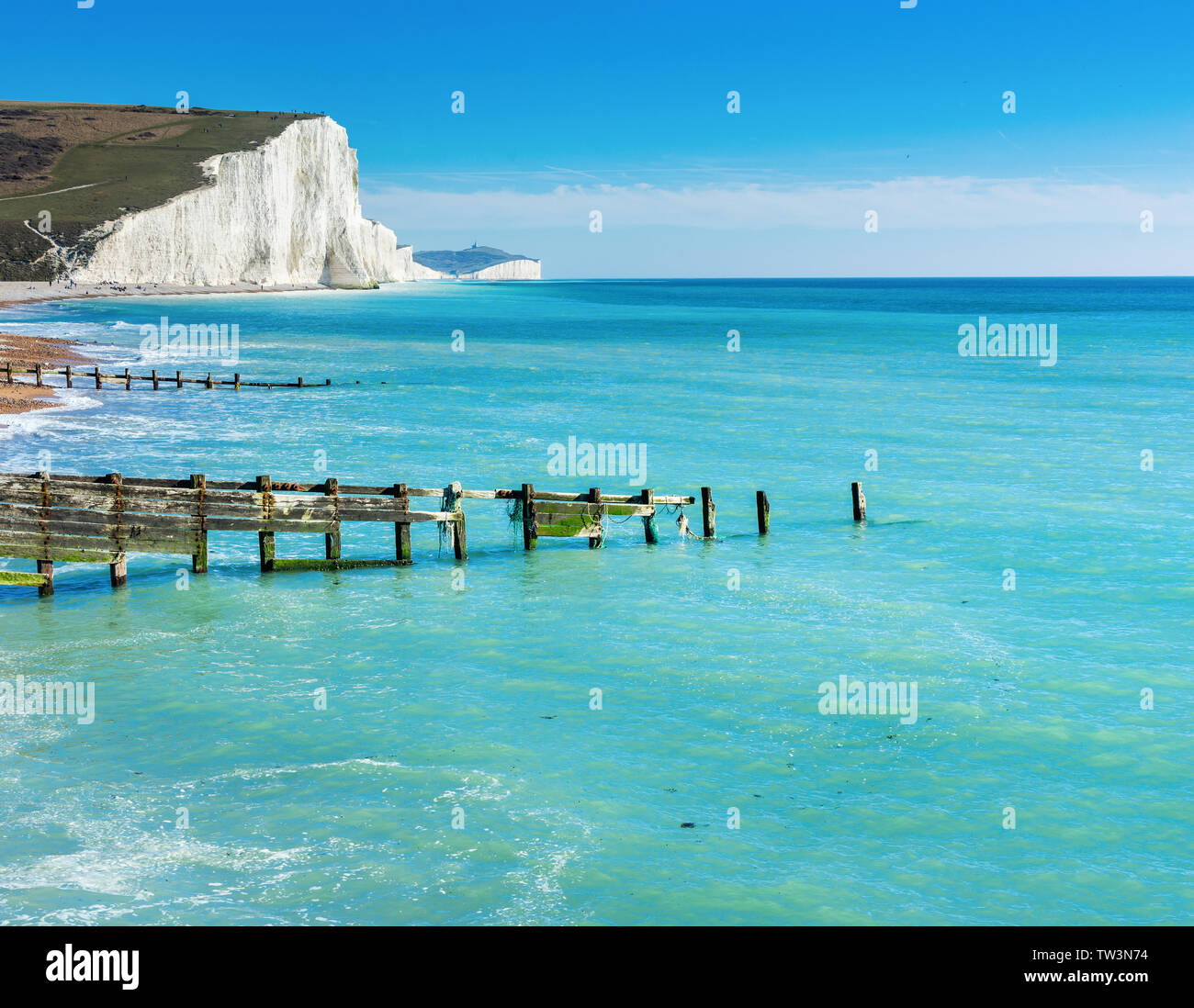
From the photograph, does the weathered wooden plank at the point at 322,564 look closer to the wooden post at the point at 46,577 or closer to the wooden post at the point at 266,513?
the wooden post at the point at 266,513

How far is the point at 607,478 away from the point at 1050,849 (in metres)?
23.8

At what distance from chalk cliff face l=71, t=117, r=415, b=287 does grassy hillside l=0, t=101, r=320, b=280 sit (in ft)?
10.5

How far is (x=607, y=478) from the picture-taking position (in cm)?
3478

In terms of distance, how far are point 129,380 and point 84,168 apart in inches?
5298

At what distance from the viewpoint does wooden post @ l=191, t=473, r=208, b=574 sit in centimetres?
2119

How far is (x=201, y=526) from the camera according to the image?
21359 mm

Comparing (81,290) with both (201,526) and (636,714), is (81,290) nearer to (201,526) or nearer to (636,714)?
(201,526)

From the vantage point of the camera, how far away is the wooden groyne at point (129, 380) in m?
53.3

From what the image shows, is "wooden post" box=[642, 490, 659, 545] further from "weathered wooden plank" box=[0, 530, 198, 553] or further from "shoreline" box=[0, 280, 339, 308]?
"shoreline" box=[0, 280, 339, 308]

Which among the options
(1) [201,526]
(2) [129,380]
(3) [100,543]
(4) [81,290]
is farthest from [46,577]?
(4) [81,290]

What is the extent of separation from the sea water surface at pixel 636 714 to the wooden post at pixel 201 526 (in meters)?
0.41

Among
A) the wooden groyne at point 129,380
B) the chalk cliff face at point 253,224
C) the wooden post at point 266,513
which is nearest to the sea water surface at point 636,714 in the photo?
the wooden post at point 266,513

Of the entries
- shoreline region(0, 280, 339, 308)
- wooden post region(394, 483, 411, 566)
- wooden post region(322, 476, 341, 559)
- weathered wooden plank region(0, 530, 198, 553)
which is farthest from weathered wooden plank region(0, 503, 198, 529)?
shoreline region(0, 280, 339, 308)
